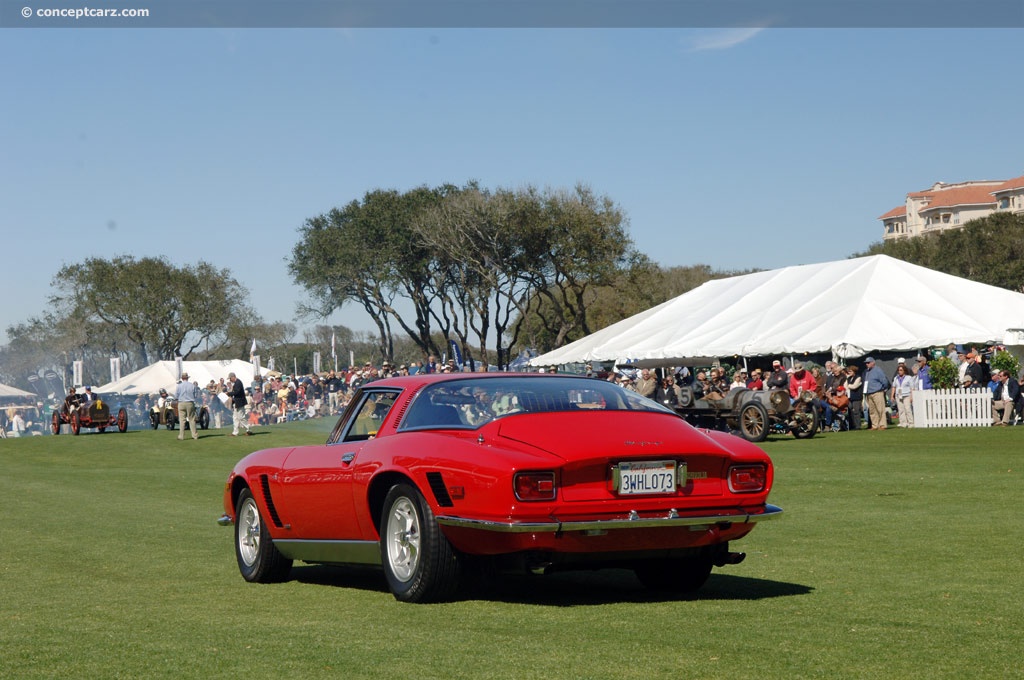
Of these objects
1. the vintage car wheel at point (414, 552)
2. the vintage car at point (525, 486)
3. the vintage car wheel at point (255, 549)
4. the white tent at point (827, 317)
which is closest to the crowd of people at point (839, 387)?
the white tent at point (827, 317)

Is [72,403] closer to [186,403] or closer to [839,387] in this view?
[186,403]

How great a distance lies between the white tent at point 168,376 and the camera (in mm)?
61906

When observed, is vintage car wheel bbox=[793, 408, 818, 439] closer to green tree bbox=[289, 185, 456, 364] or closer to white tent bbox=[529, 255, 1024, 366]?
white tent bbox=[529, 255, 1024, 366]

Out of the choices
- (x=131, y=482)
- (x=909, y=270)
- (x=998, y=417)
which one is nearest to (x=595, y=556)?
(x=131, y=482)

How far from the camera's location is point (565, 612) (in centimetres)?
711

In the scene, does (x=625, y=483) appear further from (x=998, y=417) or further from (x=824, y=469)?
(x=998, y=417)

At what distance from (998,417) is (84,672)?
28.0 metres

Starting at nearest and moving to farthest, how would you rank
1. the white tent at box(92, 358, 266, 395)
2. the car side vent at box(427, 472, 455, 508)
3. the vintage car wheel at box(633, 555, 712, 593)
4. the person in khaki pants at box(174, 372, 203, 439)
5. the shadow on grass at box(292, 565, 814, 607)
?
the car side vent at box(427, 472, 455, 508) < the shadow on grass at box(292, 565, 814, 607) < the vintage car wheel at box(633, 555, 712, 593) < the person in khaki pants at box(174, 372, 203, 439) < the white tent at box(92, 358, 266, 395)

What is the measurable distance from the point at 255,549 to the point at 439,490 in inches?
102

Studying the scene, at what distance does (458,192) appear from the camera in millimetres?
80062

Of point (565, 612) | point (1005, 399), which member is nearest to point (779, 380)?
point (1005, 399)

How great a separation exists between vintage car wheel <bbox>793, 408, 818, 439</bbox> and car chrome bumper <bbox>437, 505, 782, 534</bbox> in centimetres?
2274

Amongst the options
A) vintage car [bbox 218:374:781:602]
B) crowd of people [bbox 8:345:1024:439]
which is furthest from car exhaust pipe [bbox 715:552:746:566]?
crowd of people [bbox 8:345:1024:439]

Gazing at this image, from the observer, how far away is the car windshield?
25.5ft
